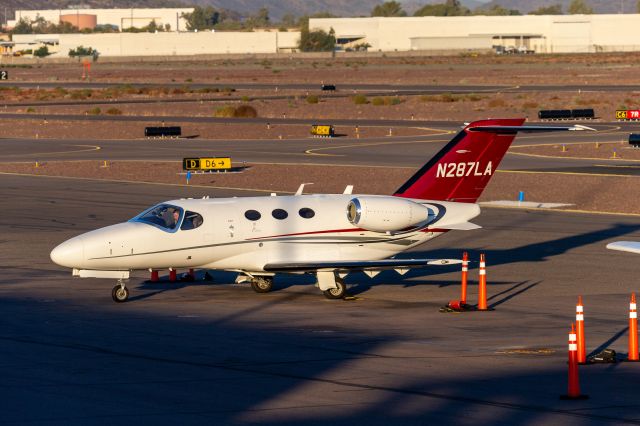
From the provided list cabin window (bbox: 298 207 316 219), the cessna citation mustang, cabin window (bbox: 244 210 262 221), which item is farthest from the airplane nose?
cabin window (bbox: 298 207 316 219)

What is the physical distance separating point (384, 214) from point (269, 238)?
2831 mm

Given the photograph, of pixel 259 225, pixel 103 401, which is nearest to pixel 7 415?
pixel 103 401

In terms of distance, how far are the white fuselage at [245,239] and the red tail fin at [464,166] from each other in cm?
93

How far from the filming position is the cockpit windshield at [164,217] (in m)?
29.1

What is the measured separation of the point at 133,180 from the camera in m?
60.2

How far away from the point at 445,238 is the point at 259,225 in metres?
12.3

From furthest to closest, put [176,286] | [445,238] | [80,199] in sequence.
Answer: [80,199] → [445,238] → [176,286]

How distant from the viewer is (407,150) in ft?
240

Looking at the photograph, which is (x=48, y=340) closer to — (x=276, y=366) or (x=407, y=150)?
(x=276, y=366)

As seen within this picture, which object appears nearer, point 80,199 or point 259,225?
point 259,225

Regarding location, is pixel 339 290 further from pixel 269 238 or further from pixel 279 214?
pixel 279 214

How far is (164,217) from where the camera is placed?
29.3m

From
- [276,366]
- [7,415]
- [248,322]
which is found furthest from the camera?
[248,322]

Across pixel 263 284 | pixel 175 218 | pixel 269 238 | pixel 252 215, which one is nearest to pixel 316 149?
pixel 263 284
